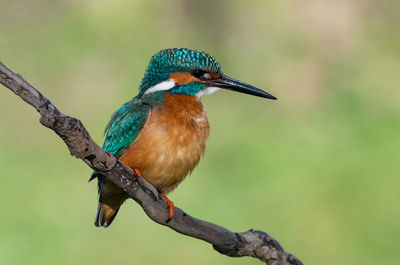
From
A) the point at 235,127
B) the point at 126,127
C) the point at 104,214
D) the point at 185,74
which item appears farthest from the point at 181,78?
the point at 235,127

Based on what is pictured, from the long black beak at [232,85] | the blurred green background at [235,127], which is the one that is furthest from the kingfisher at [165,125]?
the blurred green background at [235,127]

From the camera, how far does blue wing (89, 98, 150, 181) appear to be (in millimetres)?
2293

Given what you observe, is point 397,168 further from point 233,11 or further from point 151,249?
point 233,11

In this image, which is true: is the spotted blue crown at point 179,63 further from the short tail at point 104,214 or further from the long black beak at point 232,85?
the short tail at point 104,214

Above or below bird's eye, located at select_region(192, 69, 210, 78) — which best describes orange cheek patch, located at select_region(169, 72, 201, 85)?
below

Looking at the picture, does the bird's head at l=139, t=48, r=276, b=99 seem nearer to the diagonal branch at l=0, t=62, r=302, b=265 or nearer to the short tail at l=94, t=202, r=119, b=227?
the short tail at l=94, t=202, r=119, b=227

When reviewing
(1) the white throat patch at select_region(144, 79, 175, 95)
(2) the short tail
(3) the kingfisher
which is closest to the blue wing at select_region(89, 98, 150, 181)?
(3) the kingfisher

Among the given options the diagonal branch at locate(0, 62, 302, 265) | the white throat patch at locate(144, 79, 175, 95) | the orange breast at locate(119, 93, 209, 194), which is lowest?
the diagonal branch at locate(0, 62, 302, 265)

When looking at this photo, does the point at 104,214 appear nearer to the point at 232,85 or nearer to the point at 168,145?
the point at 168,145

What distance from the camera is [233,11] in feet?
17.3

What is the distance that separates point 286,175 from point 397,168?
72 centimetres

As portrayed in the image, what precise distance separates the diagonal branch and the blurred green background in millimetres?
1249

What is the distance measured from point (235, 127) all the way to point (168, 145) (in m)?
2.24

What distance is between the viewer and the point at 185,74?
8.16ft
